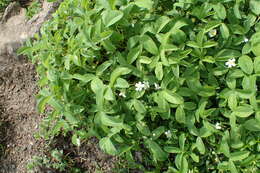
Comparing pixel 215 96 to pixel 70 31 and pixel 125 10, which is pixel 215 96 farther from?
pixel 70 31

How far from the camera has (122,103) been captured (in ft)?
7.35

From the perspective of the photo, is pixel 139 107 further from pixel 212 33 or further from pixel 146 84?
pixel 212 33

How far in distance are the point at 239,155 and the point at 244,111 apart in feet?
1.00

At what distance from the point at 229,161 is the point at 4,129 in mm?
1952

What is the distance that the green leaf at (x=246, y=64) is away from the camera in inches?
80.2

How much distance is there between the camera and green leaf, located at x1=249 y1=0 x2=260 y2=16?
84.3 inches

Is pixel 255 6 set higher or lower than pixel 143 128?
higher

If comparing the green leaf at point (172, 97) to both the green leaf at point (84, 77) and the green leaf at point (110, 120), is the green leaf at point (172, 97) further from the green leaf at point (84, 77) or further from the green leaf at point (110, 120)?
the green leaf at point (84, 77)

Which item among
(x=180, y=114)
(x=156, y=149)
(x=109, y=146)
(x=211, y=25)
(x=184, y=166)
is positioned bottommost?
(x=184, y=166)

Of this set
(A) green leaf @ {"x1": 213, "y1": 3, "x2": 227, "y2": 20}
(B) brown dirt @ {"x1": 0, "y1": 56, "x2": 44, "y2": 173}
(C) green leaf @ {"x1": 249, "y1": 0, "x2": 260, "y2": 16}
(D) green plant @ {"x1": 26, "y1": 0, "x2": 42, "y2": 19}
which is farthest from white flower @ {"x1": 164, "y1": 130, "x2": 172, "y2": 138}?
(D) green plant @ {"x1": 26, "y1": 0, "x2": 42, "y2": 19}

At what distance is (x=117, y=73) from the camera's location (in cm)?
207

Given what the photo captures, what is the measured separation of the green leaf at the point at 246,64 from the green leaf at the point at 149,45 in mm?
517

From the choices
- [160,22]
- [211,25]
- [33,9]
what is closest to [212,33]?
[211,25]

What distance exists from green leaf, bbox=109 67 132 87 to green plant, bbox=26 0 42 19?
5.85ft
